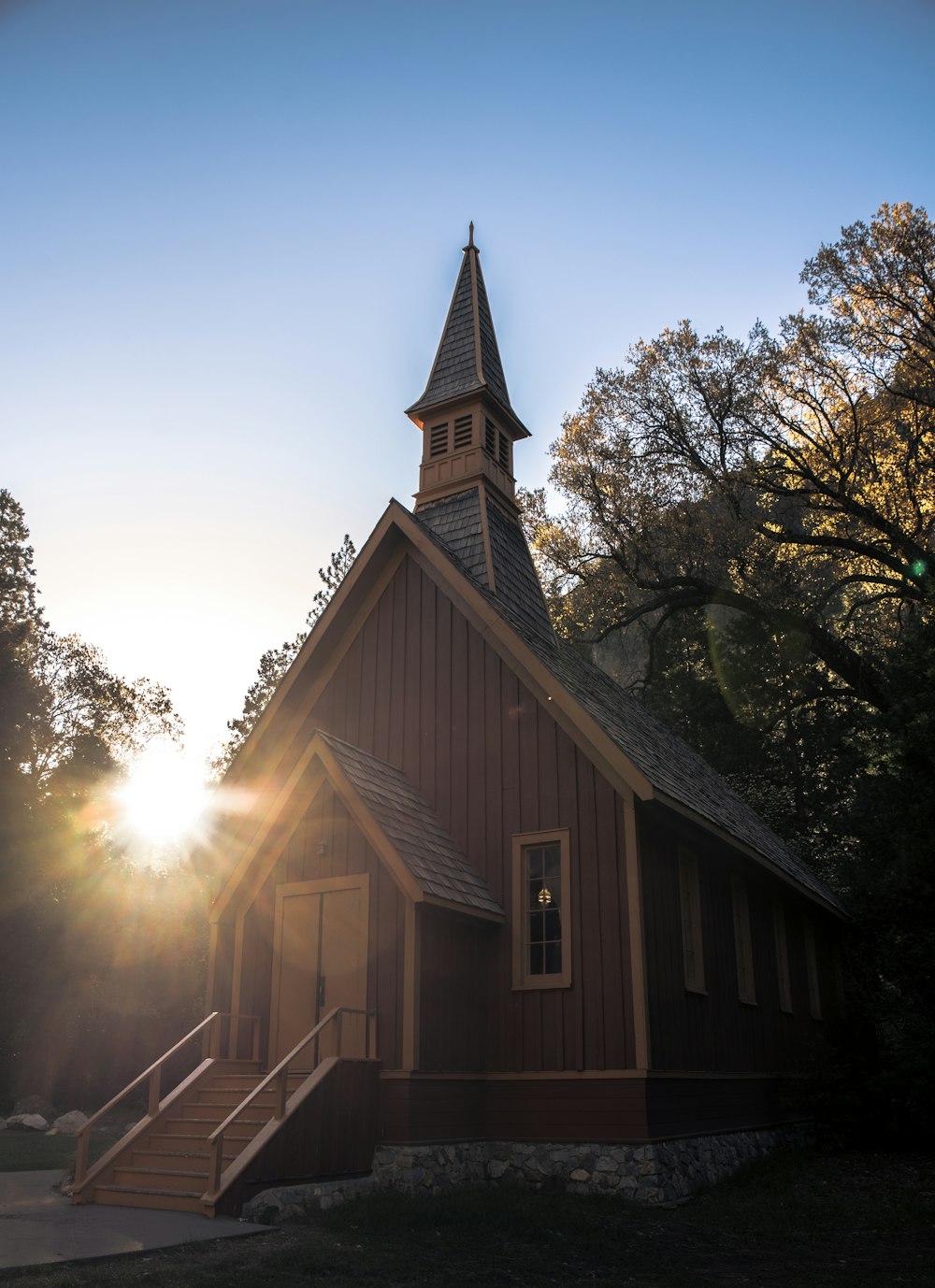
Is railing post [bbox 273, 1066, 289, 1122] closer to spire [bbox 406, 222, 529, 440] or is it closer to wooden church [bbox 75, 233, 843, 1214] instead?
wooden church [bbox 75, 233, 843, 1214]

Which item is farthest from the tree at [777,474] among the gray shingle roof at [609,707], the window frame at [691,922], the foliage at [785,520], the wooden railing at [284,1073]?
the wooden railing at [284,1073]

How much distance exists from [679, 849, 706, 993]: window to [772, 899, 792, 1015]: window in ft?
14.6

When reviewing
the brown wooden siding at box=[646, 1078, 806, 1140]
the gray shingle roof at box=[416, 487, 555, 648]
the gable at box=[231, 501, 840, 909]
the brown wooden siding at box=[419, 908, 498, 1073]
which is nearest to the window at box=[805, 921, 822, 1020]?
the gable at box=[231, 501, 840, 909]

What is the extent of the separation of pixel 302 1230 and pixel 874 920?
15.8m

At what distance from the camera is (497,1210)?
33.6 ft

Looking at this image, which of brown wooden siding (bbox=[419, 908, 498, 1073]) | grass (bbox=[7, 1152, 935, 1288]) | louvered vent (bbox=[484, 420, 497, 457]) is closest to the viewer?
grass (bbox=[7, 1152, 935, 1288])

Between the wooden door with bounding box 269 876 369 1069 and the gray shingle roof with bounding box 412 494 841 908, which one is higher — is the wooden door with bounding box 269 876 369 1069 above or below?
below

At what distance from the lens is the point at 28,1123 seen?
A: 21.8m

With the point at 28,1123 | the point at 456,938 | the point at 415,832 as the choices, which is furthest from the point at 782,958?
the point at 28,1123

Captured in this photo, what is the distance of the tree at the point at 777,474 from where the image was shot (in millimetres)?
24203

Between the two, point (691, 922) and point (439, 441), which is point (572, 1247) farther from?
point (439, 441)

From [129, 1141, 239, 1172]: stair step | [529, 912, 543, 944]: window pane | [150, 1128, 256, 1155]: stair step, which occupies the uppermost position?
[529, 912, 543, 944]: window pane

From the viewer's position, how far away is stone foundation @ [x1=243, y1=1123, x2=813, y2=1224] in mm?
10977

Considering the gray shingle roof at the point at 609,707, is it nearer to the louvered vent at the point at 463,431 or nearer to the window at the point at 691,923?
the window at the point at 691,923
